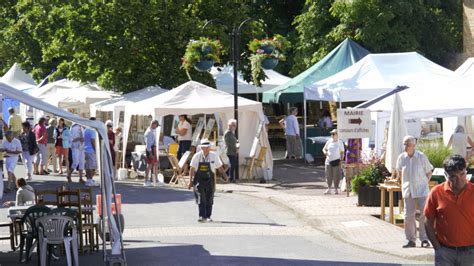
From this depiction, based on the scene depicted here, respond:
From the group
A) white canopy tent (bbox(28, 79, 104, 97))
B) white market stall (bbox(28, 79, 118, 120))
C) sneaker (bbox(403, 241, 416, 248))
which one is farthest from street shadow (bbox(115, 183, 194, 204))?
white canopy tent (bbox(28, 79, 104, 97))

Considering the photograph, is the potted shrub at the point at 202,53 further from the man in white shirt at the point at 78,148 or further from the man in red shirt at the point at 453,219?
the man in red shirt at the point at 453,219

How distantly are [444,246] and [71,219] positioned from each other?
570 centimetres

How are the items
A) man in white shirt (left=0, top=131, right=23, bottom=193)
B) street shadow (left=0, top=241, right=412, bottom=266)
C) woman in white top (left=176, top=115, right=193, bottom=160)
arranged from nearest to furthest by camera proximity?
street shadow (left=0, top=241, right=412, bottom=266), man in white shirt (left=0, top=131, right=23, bottom=193), woman in white top (left=176, top=115, right=193, bottom=160)

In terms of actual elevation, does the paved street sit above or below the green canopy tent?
below

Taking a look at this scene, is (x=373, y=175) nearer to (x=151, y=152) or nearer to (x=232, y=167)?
(x=232, y=167)

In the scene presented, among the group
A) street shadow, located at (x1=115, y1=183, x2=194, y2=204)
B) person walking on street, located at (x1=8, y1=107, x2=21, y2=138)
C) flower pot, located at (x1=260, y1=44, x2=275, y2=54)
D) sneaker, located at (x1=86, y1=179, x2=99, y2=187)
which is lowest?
street shadow, located at (x1=115, y1=183, x2=194, y2=204)

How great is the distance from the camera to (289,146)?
35.3m

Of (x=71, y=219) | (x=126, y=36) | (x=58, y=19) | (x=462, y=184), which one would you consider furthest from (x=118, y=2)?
(x=462, y=184)

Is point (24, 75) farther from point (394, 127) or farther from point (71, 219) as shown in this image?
point (71, 219)

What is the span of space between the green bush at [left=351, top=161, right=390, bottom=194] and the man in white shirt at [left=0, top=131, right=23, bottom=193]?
9119mm

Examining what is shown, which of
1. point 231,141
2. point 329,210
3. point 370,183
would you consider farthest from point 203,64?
point 329,210

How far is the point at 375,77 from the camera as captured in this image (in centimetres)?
3156

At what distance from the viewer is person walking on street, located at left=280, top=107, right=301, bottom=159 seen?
34125 millimetres

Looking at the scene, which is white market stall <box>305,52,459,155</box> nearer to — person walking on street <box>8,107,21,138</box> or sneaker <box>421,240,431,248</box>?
person walking on street <box>8,107,21,138</box>
